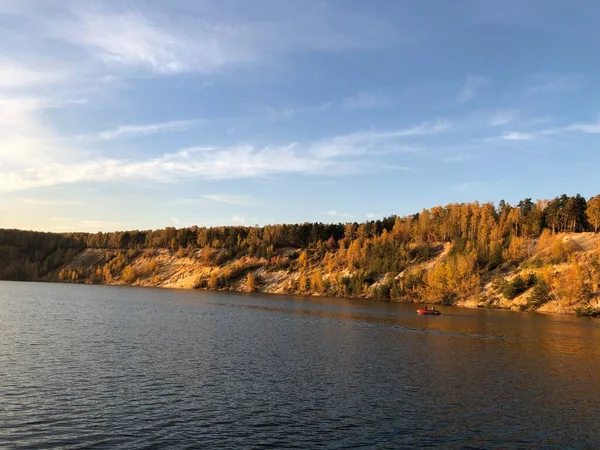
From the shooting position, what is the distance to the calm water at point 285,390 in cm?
3100

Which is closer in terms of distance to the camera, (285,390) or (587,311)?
(285,390)

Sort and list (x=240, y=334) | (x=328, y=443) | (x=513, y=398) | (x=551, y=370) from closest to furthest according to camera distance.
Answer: (x=328, y=443), (x=513, y=398), (x=551, y=370), (x=240, y=334)

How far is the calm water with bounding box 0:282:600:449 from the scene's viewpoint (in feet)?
102

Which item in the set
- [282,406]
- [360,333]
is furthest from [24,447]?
[360,333]

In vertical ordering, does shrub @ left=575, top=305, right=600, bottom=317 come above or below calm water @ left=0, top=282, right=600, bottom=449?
above

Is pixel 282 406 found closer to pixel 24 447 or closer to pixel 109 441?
pixel 109 441

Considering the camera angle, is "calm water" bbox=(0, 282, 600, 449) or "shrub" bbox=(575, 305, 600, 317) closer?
"calm water" bbox=(0, 282, 600, 449)

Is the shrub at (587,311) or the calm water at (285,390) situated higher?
the shrub at (587,311)

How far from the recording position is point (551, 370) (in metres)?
55.7

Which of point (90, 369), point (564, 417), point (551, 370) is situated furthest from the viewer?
point (551, 370)

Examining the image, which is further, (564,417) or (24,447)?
(564,417)

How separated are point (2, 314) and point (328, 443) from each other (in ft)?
291

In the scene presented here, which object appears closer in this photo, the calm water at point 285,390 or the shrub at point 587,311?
the calm water at point 285,390

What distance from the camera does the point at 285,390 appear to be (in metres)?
42.2
